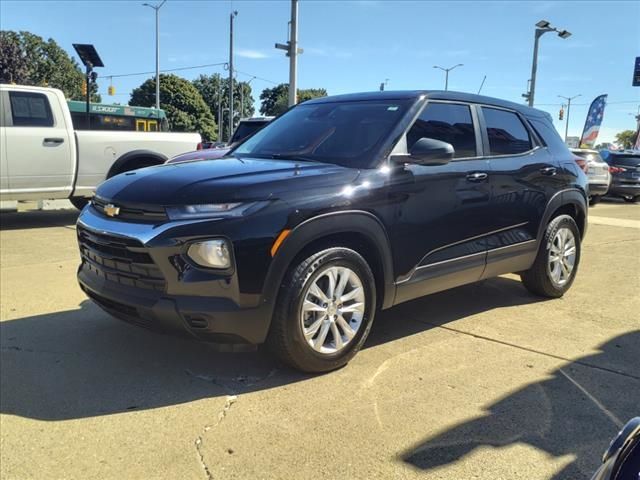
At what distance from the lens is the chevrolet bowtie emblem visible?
11.1 feet

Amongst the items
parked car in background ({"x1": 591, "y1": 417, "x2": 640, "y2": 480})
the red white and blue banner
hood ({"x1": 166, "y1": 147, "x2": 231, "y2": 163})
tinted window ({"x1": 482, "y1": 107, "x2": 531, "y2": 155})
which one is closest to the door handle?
tinted window ({"x1": 482, "y1": 107, "x2": 531, "y2": 155})

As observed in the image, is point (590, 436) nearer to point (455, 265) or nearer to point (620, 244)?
point (455, 265)

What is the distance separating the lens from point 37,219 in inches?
393

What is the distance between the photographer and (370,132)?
3996mm

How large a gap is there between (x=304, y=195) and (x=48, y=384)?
1.91 metres

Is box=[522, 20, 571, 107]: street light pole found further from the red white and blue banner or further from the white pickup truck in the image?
the white pickup truck

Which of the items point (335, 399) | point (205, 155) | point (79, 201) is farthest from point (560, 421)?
point (79, 201)

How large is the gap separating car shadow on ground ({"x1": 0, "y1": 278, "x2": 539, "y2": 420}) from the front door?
587 millimetres

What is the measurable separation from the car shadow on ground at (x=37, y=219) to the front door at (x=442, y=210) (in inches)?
283

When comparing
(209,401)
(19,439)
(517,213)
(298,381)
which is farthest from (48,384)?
(517,213)

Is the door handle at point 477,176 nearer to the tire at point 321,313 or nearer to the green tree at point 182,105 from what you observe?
the tire at point 321,313

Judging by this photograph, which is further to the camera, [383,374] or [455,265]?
[455,265]

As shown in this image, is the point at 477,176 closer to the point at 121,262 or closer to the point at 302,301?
the point at 302,301

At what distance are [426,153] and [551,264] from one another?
2.21 m
